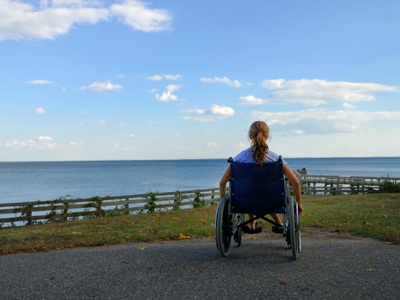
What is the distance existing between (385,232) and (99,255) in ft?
15.5

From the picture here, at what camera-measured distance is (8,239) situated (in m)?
8.29

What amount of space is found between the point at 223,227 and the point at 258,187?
2.23 feet

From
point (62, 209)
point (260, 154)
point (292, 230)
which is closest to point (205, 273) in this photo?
point (292, 230)

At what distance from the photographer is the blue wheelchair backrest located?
18.1 ft

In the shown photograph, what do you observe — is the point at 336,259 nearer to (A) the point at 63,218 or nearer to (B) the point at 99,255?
(B) the point at 99,255

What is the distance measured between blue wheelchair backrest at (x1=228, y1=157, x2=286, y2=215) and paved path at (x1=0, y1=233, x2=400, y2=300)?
2.02ft

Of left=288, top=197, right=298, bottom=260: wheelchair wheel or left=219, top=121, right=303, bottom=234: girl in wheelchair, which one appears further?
left=219, top=121, right=303, bottom=234: girl in wheelchair

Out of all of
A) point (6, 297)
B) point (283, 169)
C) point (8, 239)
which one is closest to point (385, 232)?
point (283, 169)

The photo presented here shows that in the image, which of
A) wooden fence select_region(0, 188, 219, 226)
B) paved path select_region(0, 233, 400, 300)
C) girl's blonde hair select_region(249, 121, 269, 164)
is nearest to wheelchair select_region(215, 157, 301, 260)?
girl's blonde hair select_region(249, 121, 269, 164)

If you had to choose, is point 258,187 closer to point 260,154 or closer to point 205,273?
point 260,154

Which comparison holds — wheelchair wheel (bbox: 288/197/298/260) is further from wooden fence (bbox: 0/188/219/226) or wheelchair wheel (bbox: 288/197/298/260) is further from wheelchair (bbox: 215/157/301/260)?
wooden fence (bbox: 0/188/219/226)

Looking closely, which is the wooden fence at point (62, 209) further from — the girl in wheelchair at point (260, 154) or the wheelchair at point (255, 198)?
the girl in wheelchair at point (260, 154)

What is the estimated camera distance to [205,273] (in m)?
4.81

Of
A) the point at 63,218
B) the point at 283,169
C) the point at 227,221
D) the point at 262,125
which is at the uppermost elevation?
the point at 262,125
